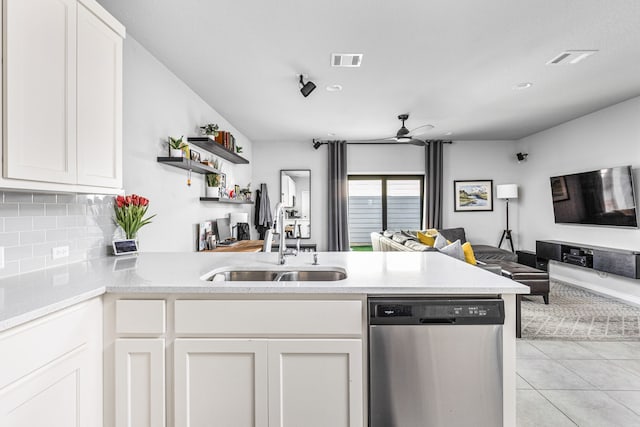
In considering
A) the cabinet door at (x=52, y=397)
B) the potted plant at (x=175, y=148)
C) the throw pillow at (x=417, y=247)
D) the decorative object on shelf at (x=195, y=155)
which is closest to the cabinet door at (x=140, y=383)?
the cabinet door at (x=52, y=397)

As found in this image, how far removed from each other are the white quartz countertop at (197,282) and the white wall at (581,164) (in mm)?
3893

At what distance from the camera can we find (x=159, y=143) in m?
2.70

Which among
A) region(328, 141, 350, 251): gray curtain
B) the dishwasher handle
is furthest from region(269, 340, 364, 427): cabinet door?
region(328, 141, 350, 251): gray curtain

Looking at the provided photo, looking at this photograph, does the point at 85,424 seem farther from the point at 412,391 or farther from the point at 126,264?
the point at 412,391

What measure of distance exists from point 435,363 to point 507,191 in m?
5.43

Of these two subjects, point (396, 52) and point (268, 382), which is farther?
point (396, 52)

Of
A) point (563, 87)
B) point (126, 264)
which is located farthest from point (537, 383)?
point (563, 87)

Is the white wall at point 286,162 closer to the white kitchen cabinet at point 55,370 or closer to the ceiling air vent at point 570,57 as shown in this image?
the ceiling air vent at point 570,57

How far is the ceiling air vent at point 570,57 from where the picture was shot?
2.67 meters

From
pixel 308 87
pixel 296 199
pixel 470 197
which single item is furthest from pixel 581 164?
pixel 296 199

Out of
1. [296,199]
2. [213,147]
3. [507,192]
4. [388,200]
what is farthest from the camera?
[388,200]

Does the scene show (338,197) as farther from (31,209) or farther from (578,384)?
(31,209)

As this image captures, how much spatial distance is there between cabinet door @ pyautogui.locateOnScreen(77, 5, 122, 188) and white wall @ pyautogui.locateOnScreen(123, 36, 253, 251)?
60cm

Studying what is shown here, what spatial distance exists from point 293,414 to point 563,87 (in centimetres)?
428
